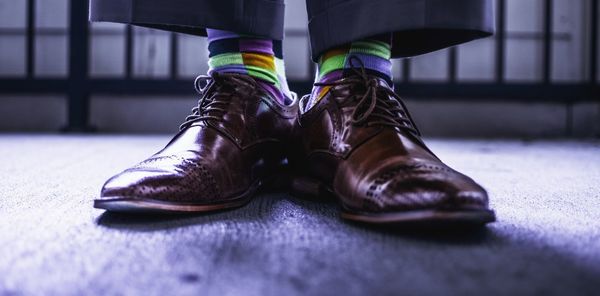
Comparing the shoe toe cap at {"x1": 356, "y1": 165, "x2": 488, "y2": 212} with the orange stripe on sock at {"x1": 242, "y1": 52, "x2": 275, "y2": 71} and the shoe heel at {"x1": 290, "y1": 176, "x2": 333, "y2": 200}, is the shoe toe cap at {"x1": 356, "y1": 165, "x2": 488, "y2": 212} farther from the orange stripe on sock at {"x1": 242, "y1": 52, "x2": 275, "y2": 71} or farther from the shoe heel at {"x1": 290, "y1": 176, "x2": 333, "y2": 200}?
the orange stripe on sock at {"x1": 242, "y1": 52, "x2": 275, "y2": 71}

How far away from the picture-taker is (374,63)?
545 millimetres

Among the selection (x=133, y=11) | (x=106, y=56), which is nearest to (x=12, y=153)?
(x=133, y=11)

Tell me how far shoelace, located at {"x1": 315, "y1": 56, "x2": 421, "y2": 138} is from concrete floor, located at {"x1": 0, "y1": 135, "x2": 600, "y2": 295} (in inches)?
4.2

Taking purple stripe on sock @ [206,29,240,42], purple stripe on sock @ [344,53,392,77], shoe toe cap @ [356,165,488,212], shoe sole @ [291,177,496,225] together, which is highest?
purple stripe on sock @ [206,29,240,42]

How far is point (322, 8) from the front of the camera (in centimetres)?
54

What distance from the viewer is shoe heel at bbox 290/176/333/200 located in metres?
0.55

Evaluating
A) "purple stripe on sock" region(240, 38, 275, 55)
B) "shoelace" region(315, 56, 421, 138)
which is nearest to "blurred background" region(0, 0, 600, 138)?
"purple stripe on sock" region(240, 38, 275, 55)

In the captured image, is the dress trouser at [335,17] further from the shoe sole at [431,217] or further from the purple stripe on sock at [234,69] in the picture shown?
the shoe sole at [431,217]

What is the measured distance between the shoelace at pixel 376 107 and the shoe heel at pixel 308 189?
98mm

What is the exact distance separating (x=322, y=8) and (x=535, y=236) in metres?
0.32

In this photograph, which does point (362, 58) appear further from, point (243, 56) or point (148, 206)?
point (148, 206)

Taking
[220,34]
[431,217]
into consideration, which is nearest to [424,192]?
→ [431,217]

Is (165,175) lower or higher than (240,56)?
lower

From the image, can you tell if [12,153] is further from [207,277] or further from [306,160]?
[207,277]
